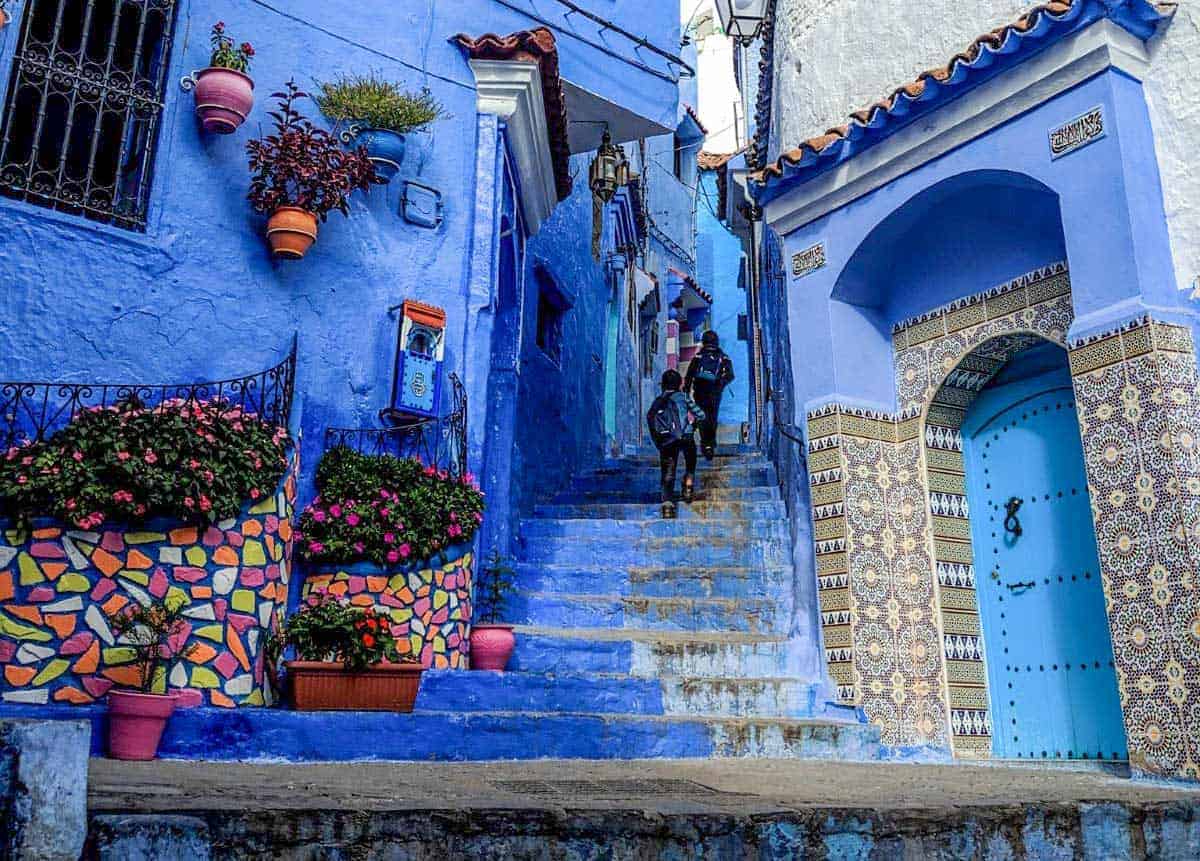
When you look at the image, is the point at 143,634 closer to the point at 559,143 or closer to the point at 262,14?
the point at 262,14

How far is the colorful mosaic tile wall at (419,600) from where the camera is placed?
23.2 ft

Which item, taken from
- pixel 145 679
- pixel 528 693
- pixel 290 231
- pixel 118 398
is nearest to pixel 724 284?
pixel 290 231

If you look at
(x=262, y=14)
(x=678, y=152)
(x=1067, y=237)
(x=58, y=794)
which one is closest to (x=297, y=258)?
(x=262, y=14)

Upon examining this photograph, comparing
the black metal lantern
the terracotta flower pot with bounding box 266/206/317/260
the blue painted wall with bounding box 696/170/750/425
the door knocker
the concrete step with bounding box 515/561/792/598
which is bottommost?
the concrete step with bounding box 515/561/792/598

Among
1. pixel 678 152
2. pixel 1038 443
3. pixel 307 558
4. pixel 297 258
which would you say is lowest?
pixel 307 558

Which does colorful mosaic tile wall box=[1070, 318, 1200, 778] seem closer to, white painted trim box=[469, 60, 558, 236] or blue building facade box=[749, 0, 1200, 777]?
blue building facade box=[749, 0, 1200, 777]

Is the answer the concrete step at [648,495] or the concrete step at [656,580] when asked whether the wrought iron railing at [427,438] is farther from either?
the concrete step at [648,495]

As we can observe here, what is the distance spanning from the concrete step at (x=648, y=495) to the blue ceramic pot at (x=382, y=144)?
4083 mm

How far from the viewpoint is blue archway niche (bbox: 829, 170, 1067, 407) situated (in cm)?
671

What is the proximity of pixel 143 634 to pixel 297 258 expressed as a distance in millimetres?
3213

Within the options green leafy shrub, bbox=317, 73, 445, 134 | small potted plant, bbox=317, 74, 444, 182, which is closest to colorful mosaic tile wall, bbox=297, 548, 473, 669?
small potted plant, bbox=317, 74, 444, 182

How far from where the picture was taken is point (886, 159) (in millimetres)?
7156

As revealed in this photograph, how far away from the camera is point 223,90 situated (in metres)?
7.51

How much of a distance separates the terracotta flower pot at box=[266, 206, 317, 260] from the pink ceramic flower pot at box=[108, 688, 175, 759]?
3.59 m
